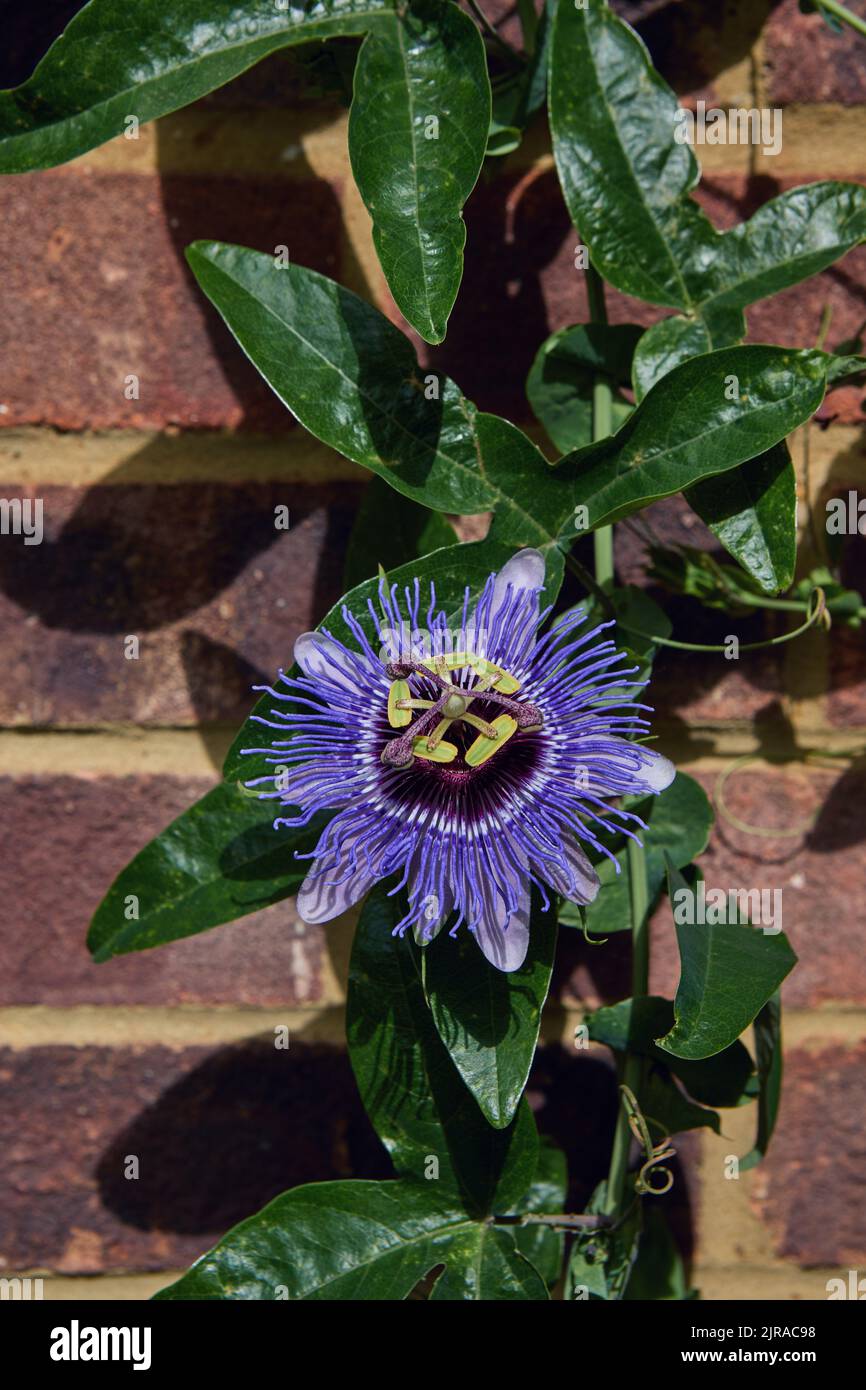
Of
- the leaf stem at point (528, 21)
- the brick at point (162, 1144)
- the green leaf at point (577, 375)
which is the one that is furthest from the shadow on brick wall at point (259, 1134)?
the leaf stem at point (528, 21)

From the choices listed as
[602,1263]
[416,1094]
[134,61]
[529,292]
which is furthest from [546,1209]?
[134,61]

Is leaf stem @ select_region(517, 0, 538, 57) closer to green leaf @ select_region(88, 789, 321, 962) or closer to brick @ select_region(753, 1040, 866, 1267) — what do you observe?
green leaf @ select_region(88, 789, 321, 962)

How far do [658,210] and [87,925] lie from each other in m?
0.60

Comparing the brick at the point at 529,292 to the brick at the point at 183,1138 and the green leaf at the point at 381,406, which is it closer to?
the green leaf at the point at 381,406

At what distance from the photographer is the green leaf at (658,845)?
0.75 meters

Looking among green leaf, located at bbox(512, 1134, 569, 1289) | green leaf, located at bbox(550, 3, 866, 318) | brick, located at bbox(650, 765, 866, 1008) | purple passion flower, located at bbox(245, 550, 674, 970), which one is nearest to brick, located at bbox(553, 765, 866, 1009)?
brick, located at bbox(650, 765, 866, 1008)

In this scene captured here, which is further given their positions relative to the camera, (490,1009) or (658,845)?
(658,845)

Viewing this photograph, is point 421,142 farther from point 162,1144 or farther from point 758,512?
point 162,1144

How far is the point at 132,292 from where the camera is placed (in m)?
0.83

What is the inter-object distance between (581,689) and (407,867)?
128mm

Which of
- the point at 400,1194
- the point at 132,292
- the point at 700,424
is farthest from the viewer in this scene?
the point at 132,292

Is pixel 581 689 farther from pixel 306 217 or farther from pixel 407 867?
pixel 306 217

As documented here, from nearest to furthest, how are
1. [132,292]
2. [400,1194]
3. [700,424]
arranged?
[700,424], [400,1194], [132,292]
